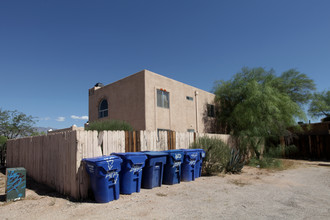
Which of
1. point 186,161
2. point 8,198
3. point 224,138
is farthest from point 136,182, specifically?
point 224,138

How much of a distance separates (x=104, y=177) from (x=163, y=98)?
9.93 meters

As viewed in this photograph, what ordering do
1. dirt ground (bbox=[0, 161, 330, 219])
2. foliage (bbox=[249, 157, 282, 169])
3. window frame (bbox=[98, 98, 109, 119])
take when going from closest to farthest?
1. dirt ground (bbox=[0, 161, 330, 219])
2. foliage (bbox=[249, 157, 282, 169])
3. window frame (bbox=[98, 98, 109, 119])

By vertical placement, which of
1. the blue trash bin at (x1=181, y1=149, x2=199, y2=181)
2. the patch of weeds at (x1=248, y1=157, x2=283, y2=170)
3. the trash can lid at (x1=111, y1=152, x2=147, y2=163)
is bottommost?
the patch of weeds at (x1=248, y1=157, x2=283, y2=170)

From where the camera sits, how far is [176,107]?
15648 mm

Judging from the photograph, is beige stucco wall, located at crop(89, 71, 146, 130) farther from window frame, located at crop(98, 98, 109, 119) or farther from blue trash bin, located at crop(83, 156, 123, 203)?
blue trash bin, located at crop(83, 156, 123, 203)

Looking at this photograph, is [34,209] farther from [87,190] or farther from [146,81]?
[146,81]

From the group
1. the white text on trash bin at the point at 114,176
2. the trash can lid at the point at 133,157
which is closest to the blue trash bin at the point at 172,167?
the trash can lid at the point at 133,157

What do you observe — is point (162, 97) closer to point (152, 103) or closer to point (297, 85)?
point (152, 103)

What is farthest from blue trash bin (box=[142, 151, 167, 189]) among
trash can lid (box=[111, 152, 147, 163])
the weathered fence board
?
the weathered fence board

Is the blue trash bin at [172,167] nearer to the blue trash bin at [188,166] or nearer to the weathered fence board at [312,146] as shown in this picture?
the blue trash bin at [188,166]

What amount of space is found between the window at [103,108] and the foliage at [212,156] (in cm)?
947

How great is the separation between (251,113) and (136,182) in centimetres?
1083

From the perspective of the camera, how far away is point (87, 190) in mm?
5703

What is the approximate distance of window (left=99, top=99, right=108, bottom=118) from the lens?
55.4 feet
